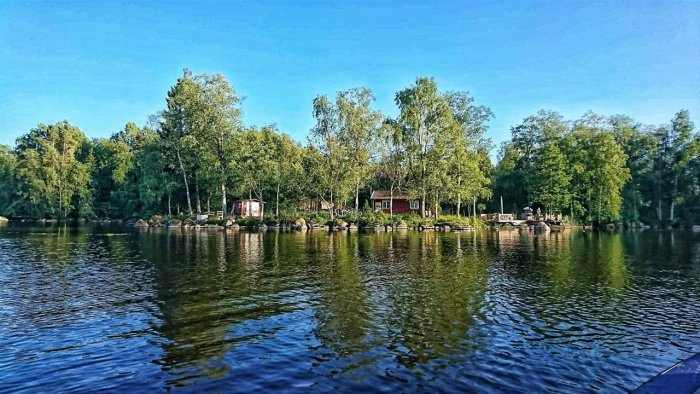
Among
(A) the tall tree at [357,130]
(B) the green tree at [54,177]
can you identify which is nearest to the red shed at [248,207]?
(A) the tall tree at [357,130]

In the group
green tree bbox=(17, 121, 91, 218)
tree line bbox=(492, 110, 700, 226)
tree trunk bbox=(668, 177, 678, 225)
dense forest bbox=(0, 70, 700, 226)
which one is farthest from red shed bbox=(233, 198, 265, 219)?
tree trunk bbox=(668, 177, 678, 225)

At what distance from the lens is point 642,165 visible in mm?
84000

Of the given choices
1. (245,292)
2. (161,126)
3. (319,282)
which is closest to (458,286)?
(319,282)

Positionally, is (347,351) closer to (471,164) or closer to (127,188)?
(471,164)

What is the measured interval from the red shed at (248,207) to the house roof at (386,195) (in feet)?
73.7

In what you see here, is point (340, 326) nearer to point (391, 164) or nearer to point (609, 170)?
point (391, 164)

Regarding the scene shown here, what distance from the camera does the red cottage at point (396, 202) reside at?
282ft

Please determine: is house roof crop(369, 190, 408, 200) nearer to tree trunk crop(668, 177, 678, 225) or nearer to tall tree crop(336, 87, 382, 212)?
tall tree crop(336, 87, 382, 212)

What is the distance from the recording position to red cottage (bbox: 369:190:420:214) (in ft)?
282

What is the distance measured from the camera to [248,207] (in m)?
78.9

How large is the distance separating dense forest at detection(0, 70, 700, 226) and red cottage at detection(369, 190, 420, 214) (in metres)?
2.17

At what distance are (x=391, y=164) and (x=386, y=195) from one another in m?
8.21

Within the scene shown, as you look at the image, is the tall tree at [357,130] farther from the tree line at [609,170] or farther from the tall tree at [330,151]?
the tree line at [609,170]

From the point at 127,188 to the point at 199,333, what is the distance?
9061 centimetres
